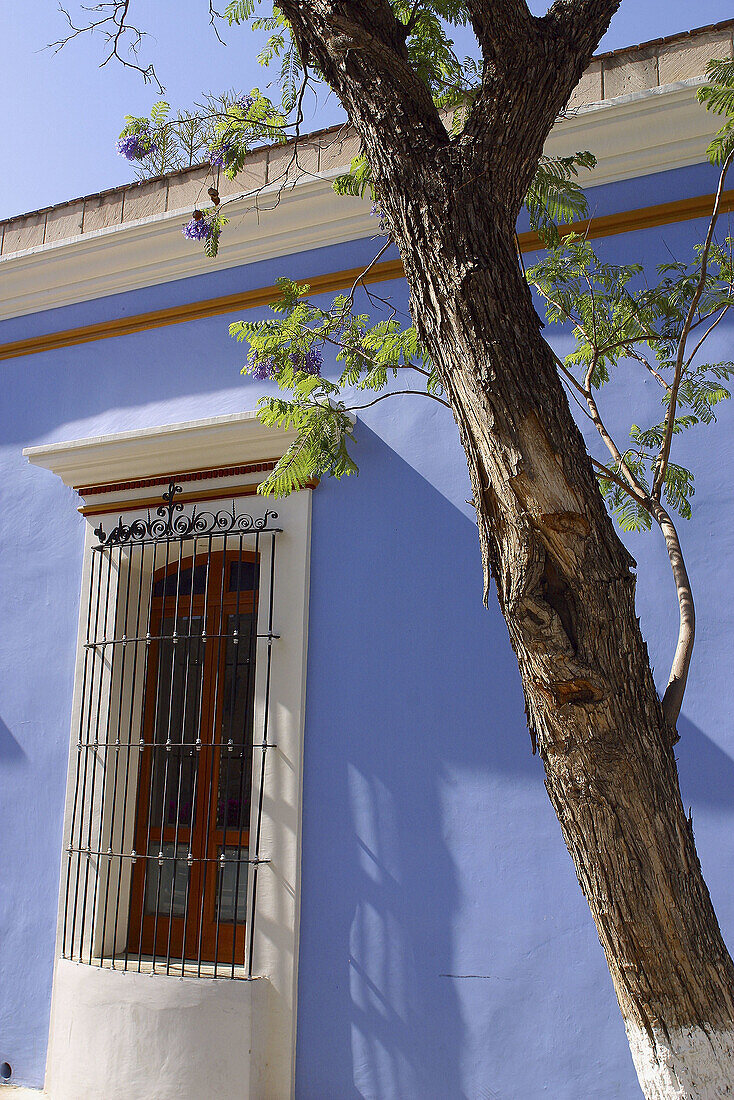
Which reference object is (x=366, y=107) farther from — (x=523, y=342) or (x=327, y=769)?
(x=327, y=769)

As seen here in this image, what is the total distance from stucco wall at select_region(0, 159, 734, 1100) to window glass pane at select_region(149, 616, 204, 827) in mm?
484

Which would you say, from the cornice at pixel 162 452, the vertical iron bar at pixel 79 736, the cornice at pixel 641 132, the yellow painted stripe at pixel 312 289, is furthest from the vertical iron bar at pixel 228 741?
the cornice at pixel 641 132

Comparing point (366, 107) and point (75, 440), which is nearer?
point (366, 107)

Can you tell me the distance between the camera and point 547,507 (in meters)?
2.03

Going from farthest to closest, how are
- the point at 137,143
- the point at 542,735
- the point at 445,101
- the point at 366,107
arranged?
1. the point at 137,143
2. the point at 445,101
3. the point at 366,107
4. the point at 542,735

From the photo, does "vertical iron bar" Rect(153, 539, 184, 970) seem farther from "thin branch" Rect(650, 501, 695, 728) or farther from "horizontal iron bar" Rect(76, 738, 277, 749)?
"thin branch" Rect(650, 501, 695, 728)

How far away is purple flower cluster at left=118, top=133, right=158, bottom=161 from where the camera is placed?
12.3 ft

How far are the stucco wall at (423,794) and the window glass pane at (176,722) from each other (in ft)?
1.59

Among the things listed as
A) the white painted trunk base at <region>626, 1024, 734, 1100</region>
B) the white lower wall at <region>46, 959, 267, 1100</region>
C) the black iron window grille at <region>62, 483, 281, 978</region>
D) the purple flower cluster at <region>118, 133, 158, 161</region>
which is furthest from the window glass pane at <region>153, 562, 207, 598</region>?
the white painted trunk base at <region>626, 1024, 734, 1100</region>

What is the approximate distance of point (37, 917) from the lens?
193 inches

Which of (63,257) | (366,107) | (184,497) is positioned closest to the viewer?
(366,107)

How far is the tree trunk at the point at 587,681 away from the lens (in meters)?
1.89

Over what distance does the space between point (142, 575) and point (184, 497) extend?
1.47 ft

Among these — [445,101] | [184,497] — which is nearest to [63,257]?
[184,497]
